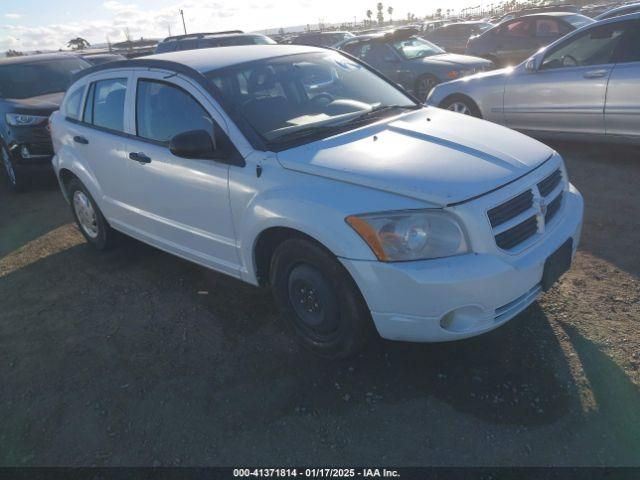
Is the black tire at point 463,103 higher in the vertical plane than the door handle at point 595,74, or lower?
lower

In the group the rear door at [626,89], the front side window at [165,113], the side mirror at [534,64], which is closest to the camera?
the front side window at [165,113]

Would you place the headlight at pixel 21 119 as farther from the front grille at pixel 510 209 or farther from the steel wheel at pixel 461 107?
the front grille at pixel 510 209

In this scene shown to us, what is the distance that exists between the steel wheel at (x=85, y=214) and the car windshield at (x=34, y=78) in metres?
3.81

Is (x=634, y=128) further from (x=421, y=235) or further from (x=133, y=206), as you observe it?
(x=133, y=206)

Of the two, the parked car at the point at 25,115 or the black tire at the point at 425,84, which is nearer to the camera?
the parked car at the point at 25,115

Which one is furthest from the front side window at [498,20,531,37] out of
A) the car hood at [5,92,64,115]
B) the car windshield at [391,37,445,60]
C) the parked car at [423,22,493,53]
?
the car hood at [5,92,64,115]

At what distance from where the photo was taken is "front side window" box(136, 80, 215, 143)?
334 centimetres

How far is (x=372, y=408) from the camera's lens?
264cm

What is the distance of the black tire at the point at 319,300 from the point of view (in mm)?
2686

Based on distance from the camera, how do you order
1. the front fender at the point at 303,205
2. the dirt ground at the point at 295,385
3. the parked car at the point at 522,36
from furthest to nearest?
the parked car at the point at 522,36 < the front fender at the point at 303,205 < the dirt ground at the point at 295,385

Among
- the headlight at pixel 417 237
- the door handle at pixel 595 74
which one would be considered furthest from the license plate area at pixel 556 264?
the door handle at pixel 595 74

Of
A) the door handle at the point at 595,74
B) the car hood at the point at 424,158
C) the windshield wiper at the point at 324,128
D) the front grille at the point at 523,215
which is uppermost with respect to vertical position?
the windshield wiper at the point at 324,128

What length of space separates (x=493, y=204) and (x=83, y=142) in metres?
3.57

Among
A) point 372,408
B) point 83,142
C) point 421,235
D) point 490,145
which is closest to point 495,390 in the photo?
point 372,408
